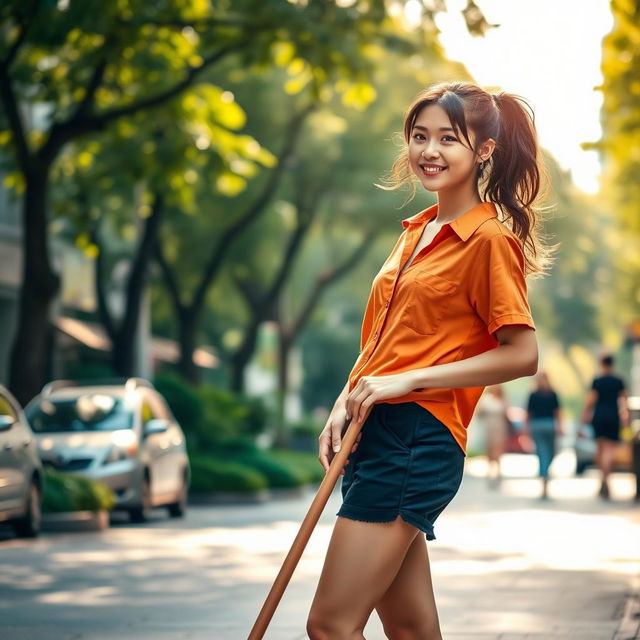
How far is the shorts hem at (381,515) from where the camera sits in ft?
13.1

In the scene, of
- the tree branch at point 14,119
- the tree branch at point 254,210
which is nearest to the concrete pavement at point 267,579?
the tree branch at point 14,119

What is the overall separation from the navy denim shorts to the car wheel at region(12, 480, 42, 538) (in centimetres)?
1087

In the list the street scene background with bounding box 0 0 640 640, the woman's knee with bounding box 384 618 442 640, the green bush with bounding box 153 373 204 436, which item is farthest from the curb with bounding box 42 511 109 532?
the woman's knee with bounding box 384 618 442 640

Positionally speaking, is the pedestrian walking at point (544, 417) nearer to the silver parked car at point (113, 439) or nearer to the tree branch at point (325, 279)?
the silver parked car at point (113, 439)

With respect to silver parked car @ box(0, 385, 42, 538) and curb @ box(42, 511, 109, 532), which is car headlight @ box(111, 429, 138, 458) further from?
silver parked car @ box(0, 385, 42, 538)

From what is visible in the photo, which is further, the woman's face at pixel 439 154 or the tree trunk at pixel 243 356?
the tree trunk at pixel 243 356

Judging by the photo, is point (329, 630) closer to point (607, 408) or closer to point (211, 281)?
point (607, 408)

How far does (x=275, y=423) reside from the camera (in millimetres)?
37375

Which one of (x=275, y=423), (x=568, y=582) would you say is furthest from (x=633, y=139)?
(x=275, y=423)

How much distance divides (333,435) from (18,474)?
34.2ft

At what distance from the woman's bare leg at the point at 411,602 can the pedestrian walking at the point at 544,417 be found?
56.0 feet

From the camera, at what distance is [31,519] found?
48.8ft

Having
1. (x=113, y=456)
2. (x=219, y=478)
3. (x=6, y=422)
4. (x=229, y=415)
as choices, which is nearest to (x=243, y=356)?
(x=229, y=415)

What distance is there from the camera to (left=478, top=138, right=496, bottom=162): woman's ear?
4250 millimetres
